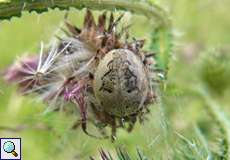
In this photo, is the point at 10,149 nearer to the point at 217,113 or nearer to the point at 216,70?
the point at 217,113

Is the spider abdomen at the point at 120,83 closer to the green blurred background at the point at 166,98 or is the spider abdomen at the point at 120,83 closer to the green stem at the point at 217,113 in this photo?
the green blurred background at the point at 166,98

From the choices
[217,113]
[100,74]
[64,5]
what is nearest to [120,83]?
[100,74]

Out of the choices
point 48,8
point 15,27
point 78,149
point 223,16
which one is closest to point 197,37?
point 223,16

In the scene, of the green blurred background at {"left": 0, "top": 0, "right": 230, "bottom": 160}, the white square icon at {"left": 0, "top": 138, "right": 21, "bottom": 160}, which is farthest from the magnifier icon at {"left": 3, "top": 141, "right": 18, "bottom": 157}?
the green blurred background at {"left": 0, "top": 0, "right": 230, "bottom": 160}

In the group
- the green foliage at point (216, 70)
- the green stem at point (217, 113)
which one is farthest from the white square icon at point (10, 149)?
the green foliage at point (216, 70)

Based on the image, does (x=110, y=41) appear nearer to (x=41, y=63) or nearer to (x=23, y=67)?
(x=41, y=63)

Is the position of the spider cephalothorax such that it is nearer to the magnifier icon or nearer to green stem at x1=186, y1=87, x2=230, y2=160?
the magnifier icon

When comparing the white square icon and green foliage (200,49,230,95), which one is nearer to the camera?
the white square icon
